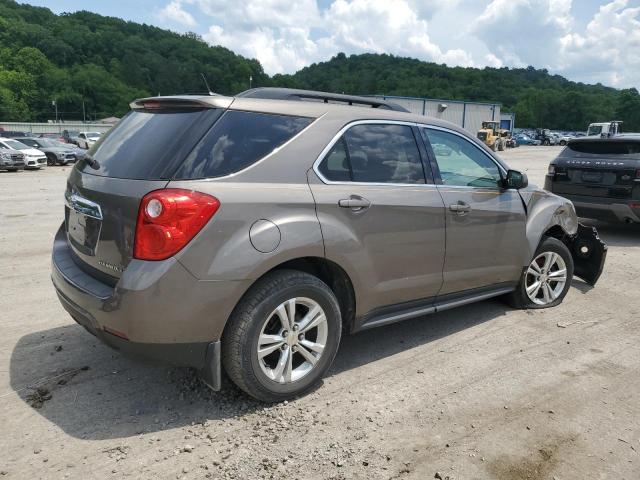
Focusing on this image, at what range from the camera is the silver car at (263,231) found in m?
2.75

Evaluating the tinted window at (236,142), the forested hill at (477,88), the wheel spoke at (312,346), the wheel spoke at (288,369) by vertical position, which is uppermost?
the forested hill at (477,88)

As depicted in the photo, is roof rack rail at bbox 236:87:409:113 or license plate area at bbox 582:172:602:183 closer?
roof rack rail at bbox 236:87:409:113

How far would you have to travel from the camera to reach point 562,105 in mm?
135125

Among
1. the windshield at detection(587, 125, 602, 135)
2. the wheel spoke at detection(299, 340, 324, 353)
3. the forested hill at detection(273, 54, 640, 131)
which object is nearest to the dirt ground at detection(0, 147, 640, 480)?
the wheel spoke at detection(299, 340, 324, 353)

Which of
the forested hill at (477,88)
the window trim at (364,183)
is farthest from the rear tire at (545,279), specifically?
the forested hill at (477,88)

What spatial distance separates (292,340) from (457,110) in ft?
218

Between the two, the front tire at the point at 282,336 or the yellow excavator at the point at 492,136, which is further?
the yellow excavator at the point at 492,136

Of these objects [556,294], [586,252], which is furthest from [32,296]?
[586,252]

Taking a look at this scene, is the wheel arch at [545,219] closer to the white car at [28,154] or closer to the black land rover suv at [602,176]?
the black land rover suv at [602,176]

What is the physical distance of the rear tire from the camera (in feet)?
16.3

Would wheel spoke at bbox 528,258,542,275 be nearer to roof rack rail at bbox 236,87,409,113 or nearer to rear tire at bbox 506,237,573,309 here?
rear tire at bbox 506,237,573,309

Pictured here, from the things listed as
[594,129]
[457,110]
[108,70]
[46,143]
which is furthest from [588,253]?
[108,70]

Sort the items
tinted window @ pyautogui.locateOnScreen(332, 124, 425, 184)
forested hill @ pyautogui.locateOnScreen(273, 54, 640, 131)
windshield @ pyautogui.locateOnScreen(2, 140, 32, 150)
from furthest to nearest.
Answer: forested hill @ pyautogui.locateOnScreen(273, 54, 640, 131)
windshield @ pyautogui.locateOnScreen(2, 140, 32, 150)
tinted window @ pyautogui.locateOnScreen(332, 124, 425, 184)

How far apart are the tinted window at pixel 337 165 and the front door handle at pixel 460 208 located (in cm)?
98
